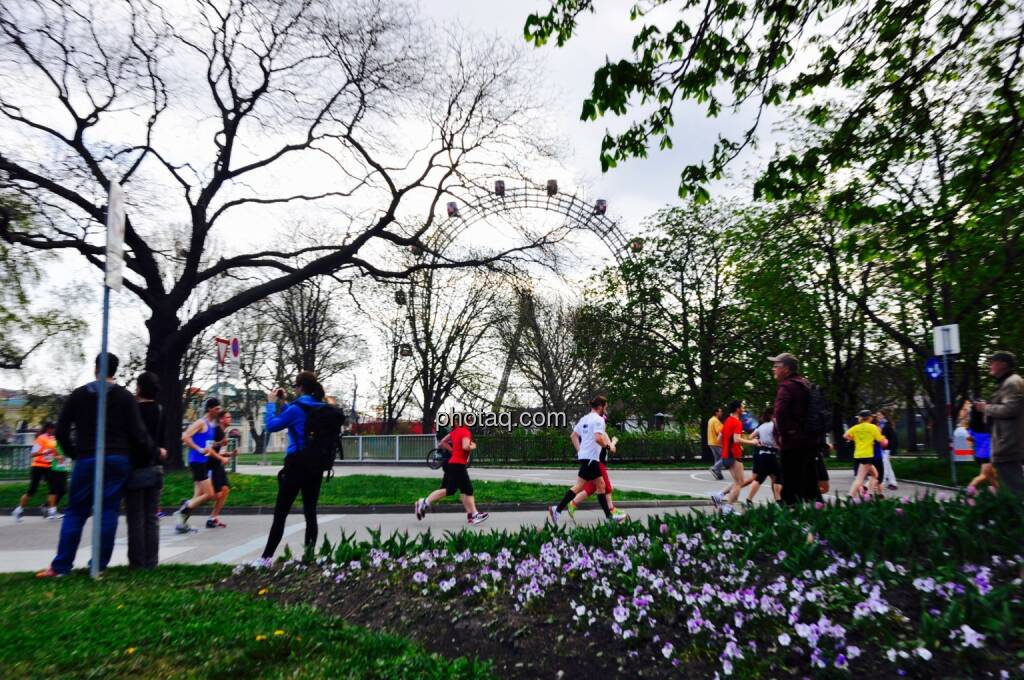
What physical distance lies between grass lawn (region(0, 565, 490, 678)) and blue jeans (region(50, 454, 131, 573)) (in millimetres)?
1124

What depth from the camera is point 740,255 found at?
1120 inches

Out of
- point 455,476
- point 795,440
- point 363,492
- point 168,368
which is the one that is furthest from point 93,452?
point 168,368

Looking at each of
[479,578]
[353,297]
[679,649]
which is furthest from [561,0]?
[353,297]

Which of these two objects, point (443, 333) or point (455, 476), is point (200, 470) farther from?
point (443, 333)

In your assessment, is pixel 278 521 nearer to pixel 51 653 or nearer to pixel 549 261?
pixel 51 653

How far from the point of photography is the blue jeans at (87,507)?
6469mm

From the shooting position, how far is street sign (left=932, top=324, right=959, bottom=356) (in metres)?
14.5

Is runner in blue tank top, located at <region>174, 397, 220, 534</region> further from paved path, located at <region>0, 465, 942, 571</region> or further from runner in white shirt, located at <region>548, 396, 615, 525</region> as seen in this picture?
runner in white shirt, located at <region>548, 396, 615, 525</region>

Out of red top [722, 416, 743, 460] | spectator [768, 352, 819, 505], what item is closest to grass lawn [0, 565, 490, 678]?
spectator [768, 352, 819, 505]

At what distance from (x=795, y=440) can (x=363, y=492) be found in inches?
413

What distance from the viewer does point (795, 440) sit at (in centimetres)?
726

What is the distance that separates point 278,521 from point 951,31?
862 cm

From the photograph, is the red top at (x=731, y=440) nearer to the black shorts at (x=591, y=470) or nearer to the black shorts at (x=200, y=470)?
the black shorts at (x=591, y=470)

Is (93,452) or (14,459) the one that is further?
(14,459)
